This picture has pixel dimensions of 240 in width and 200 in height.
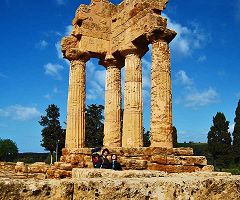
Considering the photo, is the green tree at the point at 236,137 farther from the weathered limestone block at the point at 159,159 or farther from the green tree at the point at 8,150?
the green tree at the point at 8,150

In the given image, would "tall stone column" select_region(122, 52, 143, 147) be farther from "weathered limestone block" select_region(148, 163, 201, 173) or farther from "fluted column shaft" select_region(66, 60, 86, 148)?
"weathered limestone block" select_region(148, 163, 201, 173)

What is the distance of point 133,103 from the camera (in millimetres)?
21672

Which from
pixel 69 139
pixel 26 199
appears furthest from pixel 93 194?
pixel 69 139

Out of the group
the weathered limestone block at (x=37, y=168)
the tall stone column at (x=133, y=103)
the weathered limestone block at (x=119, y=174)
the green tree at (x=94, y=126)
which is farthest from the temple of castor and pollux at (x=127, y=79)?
the green tree at (x=94, y=126)

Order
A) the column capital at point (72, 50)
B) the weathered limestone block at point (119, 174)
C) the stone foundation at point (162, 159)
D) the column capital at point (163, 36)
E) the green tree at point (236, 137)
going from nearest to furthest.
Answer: the weathered limestone block at point (119, 174)
the stone foundation at point (162, 159)
the column capital at point (163, 36)
the column capital at point (72, 50)
the green tree at point (236, 137)

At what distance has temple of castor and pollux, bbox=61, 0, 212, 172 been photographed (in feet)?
56.5

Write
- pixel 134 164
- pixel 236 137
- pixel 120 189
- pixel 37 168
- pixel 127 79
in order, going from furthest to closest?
1. pixel 236 137
2. pixel 127 79
3. pixel 37 168
4. pixel 134 164
5. pixel 120 189

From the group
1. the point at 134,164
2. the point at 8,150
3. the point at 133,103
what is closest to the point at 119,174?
the point at 134,164

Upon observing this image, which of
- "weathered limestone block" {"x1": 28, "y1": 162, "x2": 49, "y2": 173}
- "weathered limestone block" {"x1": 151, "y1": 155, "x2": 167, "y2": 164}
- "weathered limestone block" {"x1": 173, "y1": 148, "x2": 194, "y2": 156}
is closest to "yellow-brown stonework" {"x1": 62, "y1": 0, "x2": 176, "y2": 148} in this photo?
"weathered limestone block" {"x1": 173, "y1": 148, "x2": 194, "y2": 156}

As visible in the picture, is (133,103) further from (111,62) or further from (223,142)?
(223,142)

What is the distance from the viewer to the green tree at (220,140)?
54.7m

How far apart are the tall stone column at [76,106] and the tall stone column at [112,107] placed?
1791mm

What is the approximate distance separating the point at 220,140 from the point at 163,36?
41427 millimetres

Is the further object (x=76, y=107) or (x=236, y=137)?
(x=236, y=137)
